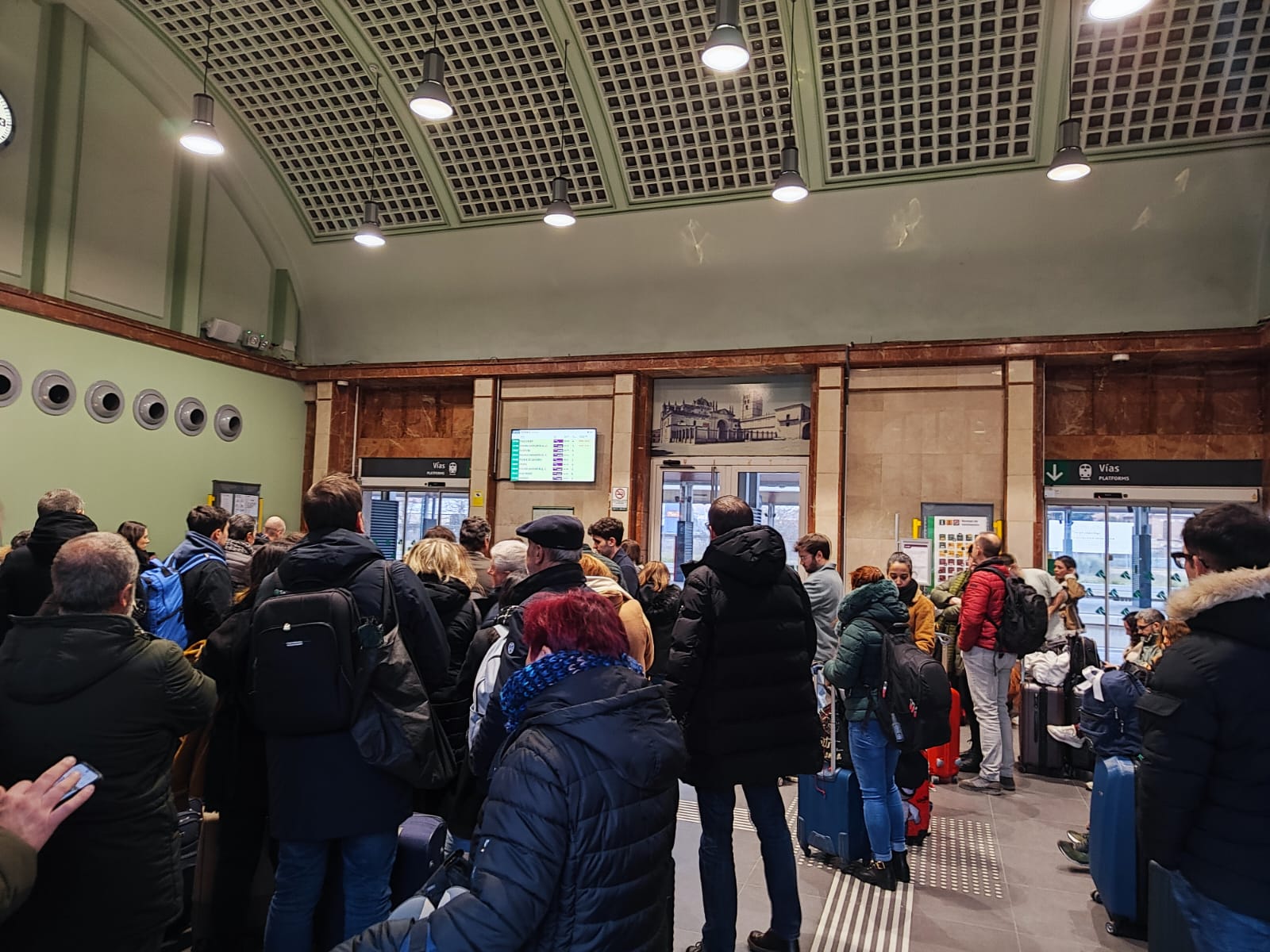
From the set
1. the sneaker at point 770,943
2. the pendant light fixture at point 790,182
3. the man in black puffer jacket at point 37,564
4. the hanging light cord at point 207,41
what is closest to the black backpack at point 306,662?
the man in black puffer jacket at point 37,564

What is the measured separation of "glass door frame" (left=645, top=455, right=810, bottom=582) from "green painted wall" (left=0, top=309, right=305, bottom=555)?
16.9 ft

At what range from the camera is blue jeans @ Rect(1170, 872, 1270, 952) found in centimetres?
212

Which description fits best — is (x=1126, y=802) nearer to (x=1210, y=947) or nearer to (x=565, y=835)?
(x=1210, y=947)

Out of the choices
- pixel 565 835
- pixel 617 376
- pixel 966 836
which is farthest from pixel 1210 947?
pixel 617 376

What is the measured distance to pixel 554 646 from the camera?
1.74 meters

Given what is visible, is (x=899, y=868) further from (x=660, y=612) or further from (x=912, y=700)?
(x=660, y=612)

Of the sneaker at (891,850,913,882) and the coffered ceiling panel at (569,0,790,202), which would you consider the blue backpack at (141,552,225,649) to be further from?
the coffered ceiling panel at (569,0,790,202)

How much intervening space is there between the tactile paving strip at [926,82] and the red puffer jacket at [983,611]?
4.74m

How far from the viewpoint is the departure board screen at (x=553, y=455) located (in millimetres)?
9852

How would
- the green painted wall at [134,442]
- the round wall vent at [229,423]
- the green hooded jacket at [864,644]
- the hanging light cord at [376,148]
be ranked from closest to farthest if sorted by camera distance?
the green hooded jacket at [864,644] < the green painted wall at [134,442] < the hanging light cord at [376,148] < the round wall vent at [229,423]

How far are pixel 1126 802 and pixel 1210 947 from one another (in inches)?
62.4

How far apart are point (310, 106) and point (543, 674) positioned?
31.4ft

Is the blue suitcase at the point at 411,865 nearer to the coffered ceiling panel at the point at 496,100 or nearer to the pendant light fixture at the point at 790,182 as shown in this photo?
the pendant light fixture at the point at 790,182

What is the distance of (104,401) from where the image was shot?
8.44m
